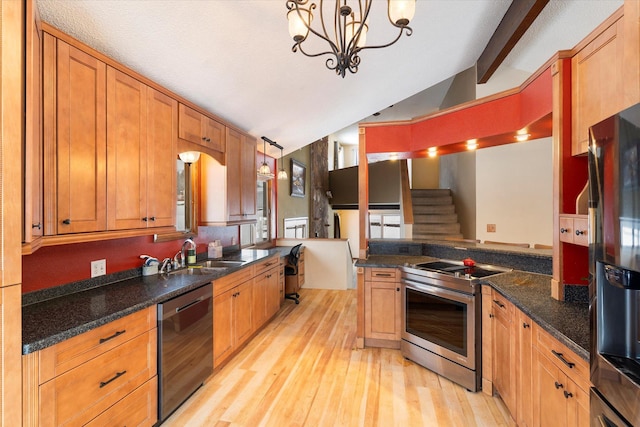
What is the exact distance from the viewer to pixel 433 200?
6.20m

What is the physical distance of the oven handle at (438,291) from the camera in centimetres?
243

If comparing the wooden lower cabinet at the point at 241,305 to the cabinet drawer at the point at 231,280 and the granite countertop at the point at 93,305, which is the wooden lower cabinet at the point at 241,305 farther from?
the granite countertop at the point at 93,305

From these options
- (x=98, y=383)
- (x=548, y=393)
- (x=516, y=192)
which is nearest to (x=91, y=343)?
(x=98, y=383)

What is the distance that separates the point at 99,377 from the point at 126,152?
1338 mm

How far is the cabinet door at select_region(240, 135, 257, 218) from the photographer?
3611 millimetres

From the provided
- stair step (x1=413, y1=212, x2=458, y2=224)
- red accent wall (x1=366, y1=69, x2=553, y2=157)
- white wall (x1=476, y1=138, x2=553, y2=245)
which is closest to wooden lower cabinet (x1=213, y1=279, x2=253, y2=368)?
red accent wall (x1=366, y1=69, x2=553, y2=157)

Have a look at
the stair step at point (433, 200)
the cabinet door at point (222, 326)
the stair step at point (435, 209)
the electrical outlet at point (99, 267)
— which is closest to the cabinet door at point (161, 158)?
the electrical outlet at point (99, 267)

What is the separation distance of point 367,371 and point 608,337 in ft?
6.78

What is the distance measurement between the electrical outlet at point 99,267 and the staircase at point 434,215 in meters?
4.70

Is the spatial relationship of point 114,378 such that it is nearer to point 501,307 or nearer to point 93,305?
point 93,305

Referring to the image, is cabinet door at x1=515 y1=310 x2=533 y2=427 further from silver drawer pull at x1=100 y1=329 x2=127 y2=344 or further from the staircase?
the staircase

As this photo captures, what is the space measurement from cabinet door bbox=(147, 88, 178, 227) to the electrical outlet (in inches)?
18.0

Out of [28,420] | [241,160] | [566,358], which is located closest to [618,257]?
[566,358]

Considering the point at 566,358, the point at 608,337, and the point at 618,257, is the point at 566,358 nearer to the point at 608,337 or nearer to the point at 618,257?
the point at 608,337
